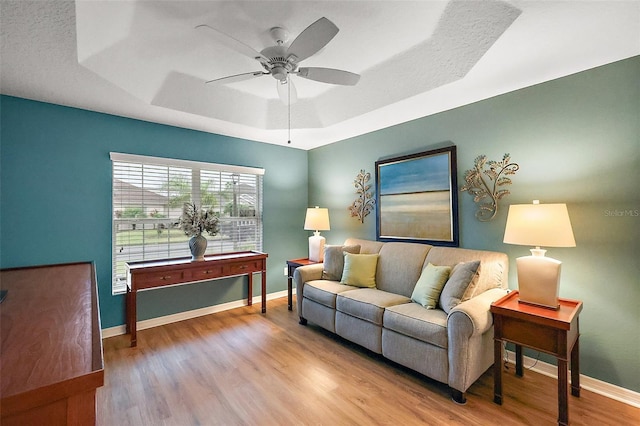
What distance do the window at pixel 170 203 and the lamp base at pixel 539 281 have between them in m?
3.33

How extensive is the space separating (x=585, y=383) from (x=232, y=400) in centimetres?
269

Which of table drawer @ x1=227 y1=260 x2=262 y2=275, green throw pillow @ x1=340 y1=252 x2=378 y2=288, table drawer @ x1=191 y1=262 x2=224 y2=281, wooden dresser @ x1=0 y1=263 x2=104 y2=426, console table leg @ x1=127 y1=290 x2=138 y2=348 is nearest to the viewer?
wooden dresser @ x1=0 y1=263 x2=104 y2=426

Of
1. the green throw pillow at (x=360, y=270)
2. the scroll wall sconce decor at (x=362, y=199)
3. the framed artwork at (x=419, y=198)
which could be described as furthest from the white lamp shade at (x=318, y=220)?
the green throw pillow at (x=360, y=270)

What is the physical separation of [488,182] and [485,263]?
804mm

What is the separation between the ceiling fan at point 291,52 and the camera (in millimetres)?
1658

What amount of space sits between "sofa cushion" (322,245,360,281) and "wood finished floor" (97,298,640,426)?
727 millimetres

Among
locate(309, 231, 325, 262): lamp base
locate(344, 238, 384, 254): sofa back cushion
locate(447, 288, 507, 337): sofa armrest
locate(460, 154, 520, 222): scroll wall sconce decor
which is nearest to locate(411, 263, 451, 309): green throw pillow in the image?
locate(447, 288, 507, 337): sofa armrest

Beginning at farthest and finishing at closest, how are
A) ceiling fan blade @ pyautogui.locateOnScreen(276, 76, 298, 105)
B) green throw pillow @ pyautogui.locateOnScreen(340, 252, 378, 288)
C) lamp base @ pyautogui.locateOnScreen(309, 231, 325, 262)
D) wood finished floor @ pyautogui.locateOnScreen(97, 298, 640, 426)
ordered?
lamp base @ pyautogui.locateOnScreen(309, 231, 325, 262), green throw pillow @ pyautogui.locateOnScreen(340, 252, 378, 288), ceiling fan blade @ pyautogui.locateOnScreen(276, 76, 298, 105), wood finished floor @ pyautogui.locateOnScreen(97, 298, 640, 426)

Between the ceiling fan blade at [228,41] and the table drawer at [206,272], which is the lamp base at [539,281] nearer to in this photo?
the ceiling fan blade at [228,41]

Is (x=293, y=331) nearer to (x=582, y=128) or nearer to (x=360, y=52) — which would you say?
(x=360, y=52)

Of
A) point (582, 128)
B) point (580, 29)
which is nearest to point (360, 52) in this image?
point (580, 29)

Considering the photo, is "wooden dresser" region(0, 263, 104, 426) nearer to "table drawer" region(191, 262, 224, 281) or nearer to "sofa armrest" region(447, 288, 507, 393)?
"table drawer" region(191, 262, 224, 281)

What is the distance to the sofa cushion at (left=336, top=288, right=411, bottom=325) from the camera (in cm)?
258

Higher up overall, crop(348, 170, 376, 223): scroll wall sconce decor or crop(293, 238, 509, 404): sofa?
crop(348, 170, 376, 223): scroll wall sconce decor
